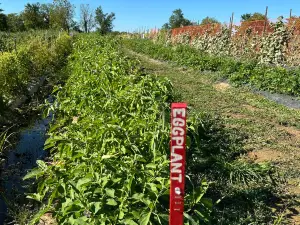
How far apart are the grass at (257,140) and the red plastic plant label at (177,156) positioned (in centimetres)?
151

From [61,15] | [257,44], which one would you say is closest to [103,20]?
[61,15]

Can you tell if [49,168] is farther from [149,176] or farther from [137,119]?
[137,119]

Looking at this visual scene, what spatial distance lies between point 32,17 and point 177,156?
53.2 meters

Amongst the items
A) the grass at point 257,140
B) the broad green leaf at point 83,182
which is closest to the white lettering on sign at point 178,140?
the broad green leaf at point 83,182

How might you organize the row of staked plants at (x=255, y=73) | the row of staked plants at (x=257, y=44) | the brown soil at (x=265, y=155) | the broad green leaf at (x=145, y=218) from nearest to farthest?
the broad green leaf at (x=145, y=218), the brown soil at (x=265, y=155), the row of staked plants at (x=255, y=73), the row of staked plants at (x=257, y=44)

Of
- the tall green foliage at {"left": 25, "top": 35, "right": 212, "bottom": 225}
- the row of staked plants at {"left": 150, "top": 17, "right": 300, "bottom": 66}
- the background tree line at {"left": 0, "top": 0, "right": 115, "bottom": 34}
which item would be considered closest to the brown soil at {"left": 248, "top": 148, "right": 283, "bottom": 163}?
the tall green foliage at {"left": 25, "top": 35, "right": 212, "bottom": 225}

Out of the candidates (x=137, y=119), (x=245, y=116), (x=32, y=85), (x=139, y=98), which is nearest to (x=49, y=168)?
(x=137, y=119)

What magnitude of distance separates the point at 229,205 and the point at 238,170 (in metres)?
0.74

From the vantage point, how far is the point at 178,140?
1482mm

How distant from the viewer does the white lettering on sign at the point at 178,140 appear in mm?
1473

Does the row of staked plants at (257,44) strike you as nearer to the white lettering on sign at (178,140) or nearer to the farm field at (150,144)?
the farm field at (150,144)

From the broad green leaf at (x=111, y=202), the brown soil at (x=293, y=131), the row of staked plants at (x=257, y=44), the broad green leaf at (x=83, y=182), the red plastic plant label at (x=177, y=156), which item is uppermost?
the row of staked plants at (x=257, y=44)

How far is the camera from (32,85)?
9375 mm

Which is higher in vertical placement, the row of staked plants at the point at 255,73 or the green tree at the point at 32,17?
the green tree at the point at 32,17
